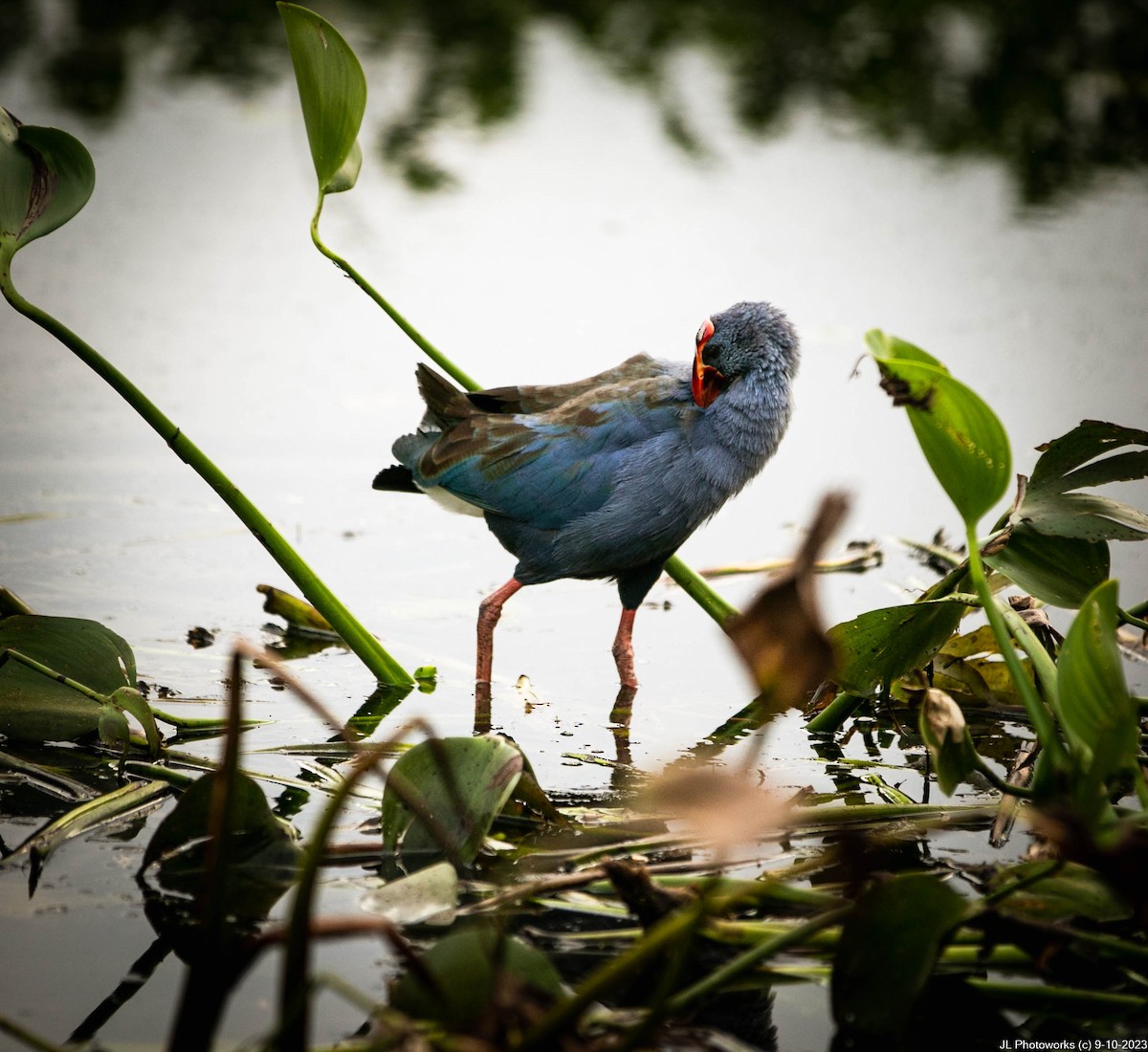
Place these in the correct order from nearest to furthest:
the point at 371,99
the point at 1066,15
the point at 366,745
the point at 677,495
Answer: the point at 366,745, the point at 677,495, the point at 371,99, the point at 1066,15

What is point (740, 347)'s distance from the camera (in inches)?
112

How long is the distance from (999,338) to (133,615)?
3.43 m

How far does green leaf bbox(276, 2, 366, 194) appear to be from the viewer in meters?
2.33

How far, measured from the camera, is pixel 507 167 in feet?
23.0

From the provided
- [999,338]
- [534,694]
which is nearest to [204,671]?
[534,694]

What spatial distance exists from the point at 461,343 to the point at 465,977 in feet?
12.2

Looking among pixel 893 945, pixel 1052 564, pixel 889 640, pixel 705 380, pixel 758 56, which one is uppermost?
pixel 758 56

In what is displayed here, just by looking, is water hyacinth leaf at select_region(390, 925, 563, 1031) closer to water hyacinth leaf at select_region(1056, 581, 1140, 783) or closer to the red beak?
water hyacinth leaf at select_region(1056, 581, 1140, 783)

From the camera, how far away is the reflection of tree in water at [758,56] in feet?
24.3

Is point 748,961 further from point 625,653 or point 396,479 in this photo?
point 396,479

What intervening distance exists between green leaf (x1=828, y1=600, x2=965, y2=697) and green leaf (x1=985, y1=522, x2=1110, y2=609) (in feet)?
0.37

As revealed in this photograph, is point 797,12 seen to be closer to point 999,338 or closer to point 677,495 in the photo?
point 999,338

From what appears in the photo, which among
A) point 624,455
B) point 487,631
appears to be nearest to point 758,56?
point 624,455

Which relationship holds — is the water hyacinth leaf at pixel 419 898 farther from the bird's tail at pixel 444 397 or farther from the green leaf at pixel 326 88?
the bird's tail at pixel 444 397
